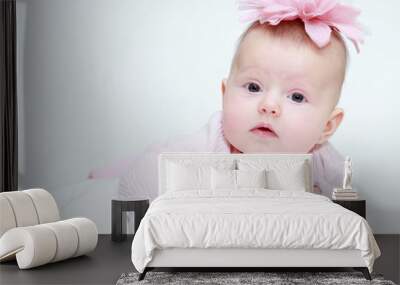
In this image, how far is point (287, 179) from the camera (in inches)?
259

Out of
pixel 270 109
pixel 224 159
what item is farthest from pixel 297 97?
pixel 224 159

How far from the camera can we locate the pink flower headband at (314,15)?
709cm

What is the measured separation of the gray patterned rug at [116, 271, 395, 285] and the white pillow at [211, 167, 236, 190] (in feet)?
4.83

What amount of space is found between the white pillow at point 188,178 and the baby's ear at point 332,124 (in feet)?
4.78

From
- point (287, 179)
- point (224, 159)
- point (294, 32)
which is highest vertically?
point (294, 32)

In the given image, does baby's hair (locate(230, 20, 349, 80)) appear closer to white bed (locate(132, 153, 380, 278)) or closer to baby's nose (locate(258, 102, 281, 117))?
baby's nose (locate(258, 102, 281, 117))

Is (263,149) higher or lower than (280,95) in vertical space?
lower

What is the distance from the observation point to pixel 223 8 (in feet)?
24.0

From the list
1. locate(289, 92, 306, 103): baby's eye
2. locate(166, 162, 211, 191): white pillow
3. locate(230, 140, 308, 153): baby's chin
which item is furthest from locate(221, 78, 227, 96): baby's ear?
locate(166, 162, 211, 191): white pillow

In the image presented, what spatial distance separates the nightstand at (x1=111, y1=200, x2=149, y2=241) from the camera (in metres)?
6.75

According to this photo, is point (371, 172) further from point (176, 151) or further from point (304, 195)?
point (176, 151)

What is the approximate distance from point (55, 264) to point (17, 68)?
8.82ft

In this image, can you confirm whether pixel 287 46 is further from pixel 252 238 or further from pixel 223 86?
pixel 252 238

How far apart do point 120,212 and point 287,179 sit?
170 cm
